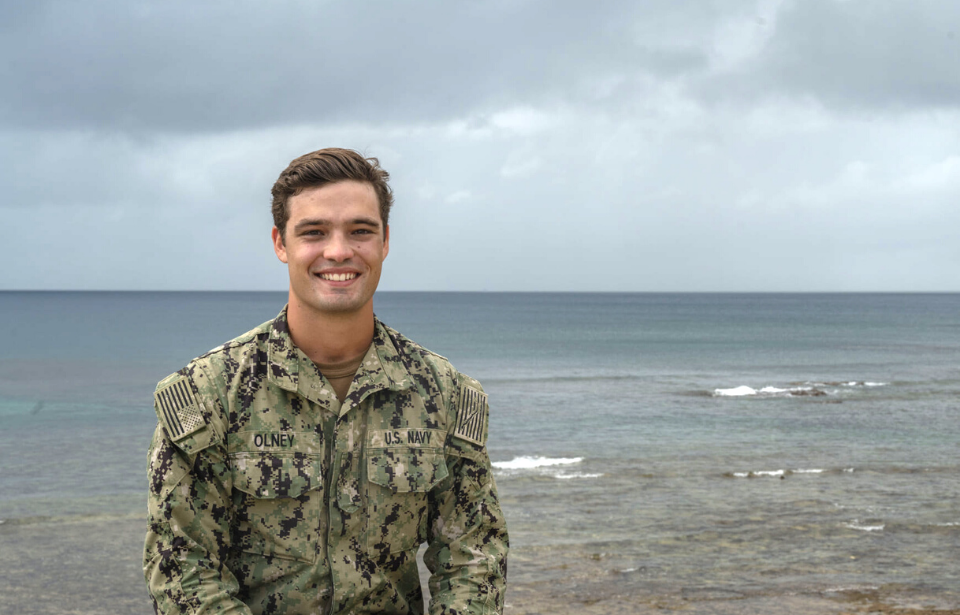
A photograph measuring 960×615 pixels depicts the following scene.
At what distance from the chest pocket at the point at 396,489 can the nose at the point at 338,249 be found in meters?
0.81

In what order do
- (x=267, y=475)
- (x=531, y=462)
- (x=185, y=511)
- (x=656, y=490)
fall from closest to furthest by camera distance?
(x=185, y=511) → (x=267, y=475) → (x=656, y=490) → (x=531, y=462)

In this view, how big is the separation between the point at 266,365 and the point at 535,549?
361 inches

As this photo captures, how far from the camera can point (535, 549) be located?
11.8m

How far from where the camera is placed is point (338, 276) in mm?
3348

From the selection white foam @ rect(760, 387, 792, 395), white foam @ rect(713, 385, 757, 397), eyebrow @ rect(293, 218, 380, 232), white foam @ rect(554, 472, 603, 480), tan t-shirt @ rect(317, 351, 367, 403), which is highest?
eyebrow @ rect(293, 218, 380, 232)

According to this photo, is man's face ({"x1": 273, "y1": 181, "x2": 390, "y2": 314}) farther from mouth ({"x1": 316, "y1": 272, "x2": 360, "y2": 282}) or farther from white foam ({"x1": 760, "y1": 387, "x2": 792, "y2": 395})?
white foam ({"x1": 760, "y1": 387, "x2": 792, "y2": 395})

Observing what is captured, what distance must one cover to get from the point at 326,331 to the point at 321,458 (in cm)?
53

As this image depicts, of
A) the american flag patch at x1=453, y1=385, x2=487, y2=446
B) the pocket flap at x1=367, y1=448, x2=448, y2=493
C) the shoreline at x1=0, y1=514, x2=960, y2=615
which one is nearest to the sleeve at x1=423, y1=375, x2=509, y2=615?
the american flag patch at x1=453, y1=385, x2=487, y2=446

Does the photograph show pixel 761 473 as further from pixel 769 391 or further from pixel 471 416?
pixel 769 391

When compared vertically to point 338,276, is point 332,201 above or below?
above

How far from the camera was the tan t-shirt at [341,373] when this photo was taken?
3.51 m

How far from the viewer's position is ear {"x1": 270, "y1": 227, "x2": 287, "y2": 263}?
354 cm

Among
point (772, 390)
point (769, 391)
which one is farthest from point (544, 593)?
point (772, 390)

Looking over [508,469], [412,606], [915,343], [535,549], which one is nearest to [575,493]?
[508,469]
